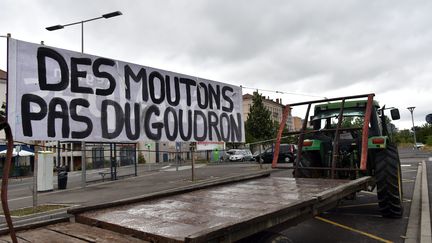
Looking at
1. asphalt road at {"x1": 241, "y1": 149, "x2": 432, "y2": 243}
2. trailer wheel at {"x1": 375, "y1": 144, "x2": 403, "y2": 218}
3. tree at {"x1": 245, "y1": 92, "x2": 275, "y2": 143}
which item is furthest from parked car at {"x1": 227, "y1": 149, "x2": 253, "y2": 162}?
trailer wheel at {"x1": 375, "y1": 144, "x2": 403, "y2": 218}

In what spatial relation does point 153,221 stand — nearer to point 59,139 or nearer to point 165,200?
point 165,200

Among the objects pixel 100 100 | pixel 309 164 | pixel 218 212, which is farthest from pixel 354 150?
pixel 100 100

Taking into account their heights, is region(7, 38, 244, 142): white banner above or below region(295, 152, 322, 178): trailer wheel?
above

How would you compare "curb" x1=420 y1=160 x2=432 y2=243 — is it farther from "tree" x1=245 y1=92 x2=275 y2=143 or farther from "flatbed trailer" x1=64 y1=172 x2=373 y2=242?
"tree" x1=245 y1=92 x2=275 y2=143

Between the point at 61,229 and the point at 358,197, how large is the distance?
26.1ft

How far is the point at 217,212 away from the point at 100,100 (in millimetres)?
4600

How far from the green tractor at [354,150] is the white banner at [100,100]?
3.01m

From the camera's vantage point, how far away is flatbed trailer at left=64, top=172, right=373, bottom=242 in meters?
Result: 3.06

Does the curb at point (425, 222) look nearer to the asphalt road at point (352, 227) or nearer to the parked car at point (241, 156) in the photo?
the asphalt road at point (352, 227)

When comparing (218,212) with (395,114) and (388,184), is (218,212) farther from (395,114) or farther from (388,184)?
(395,114)

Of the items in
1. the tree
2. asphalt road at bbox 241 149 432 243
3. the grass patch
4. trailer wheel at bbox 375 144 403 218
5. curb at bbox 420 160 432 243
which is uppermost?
the tree

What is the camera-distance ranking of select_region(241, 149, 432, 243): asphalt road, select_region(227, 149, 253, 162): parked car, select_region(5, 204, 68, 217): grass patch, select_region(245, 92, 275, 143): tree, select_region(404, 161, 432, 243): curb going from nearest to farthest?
select_region(404, 161, 432, 243): curb → select_region(241, 149, 432, 243): asphalt road → select_region(5, 204, 68, 217): grass patch → select_region(227, 149, 253, 162): parked car → select_region(245, 92, 275, 143): tree

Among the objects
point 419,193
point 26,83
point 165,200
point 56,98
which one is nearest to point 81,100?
point 56,98

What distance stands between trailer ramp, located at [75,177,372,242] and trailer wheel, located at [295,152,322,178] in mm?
1730
